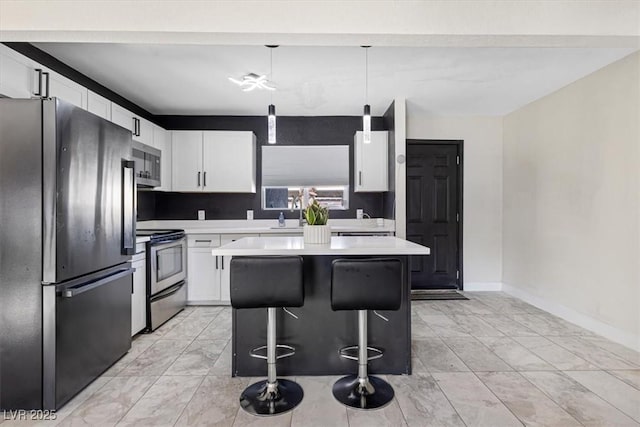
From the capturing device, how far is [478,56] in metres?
2.75

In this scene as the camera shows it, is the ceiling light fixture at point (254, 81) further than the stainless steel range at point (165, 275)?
No

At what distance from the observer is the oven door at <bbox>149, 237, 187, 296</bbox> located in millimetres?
3211

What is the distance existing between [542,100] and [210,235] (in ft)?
14.1

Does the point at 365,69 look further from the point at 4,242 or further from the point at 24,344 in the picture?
the point at 24,344

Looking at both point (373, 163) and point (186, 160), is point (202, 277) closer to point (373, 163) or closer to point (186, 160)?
point (186, 160)

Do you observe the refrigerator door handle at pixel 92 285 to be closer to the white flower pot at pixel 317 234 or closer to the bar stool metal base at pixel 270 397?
the bar stool metal base at pixel 270 397

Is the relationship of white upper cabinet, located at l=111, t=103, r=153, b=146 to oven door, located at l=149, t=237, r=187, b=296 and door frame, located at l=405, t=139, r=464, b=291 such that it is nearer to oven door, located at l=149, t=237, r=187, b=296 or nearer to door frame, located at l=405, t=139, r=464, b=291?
oven door, located at l=149, t=237, r=187, b=296

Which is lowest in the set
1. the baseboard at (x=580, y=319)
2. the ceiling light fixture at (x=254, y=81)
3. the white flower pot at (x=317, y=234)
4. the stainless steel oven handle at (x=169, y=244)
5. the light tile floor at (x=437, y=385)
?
the light tile floor at (x=437, y=385)

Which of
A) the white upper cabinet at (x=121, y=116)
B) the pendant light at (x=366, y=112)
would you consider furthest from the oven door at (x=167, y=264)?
the pendant light at (x=366, y=112)

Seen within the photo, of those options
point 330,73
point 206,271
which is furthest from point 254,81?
point 206,271

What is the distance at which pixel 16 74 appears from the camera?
2150 mm

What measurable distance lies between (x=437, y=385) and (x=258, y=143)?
3605mm

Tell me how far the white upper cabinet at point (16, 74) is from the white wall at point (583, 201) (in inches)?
185

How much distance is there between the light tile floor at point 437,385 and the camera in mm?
1828
